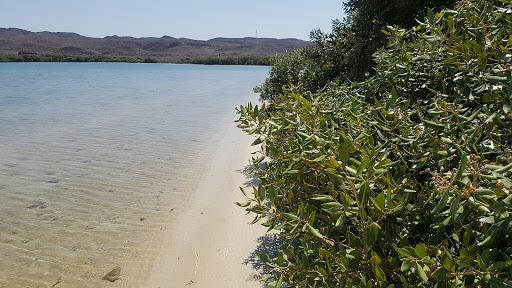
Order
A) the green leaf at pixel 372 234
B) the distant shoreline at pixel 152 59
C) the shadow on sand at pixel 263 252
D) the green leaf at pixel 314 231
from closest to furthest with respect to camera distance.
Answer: the green leaf at pixel 372 234 → the green leaf at pixel 314 231 → the shadow on sand at pixel 263 252 → the distant shoreline at pixel 152 59

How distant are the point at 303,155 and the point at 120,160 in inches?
413

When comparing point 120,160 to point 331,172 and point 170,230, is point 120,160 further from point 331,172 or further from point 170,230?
point 331,172

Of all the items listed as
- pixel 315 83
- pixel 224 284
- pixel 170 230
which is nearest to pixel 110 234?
pixel 170 230

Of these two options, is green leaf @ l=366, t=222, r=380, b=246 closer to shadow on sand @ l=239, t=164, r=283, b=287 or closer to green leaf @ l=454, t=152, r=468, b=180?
green leaf @ l=454, t=152, r=468, b=180

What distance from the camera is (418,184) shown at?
177 cm

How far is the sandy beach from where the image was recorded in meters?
5.39

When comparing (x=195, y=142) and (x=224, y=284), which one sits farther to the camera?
(x=195, y=142)

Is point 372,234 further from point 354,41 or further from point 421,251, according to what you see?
point 354,41

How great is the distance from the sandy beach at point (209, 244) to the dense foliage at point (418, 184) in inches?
134

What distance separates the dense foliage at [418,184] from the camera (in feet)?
4.28

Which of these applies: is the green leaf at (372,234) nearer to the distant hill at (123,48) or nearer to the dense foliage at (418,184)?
the dense foliage at (418,184)

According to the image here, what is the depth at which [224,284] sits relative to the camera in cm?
520

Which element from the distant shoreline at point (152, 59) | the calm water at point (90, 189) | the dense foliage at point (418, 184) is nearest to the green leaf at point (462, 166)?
the dense foliage at point (418, 184)

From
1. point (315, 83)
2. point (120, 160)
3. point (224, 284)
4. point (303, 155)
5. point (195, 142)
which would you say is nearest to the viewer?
point (303, 155)
